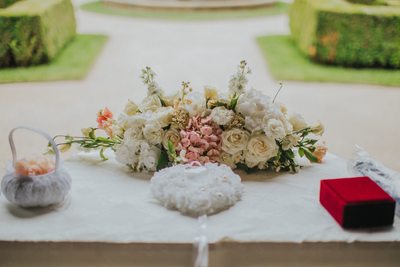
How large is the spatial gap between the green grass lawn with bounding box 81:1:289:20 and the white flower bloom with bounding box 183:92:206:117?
838 centimetres

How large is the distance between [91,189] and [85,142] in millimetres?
418

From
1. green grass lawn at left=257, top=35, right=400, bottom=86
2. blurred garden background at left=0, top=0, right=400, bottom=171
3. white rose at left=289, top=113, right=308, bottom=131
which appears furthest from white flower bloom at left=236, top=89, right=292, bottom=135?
green grass lawn at left=257, top=35, right=400, bottom=86

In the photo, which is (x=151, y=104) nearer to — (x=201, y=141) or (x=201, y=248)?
(x=201, y=141)

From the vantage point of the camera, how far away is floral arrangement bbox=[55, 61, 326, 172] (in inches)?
102

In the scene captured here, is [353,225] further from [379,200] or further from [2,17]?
[2,17]

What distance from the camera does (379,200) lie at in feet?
6.94

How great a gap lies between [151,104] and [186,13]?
8.99 meters

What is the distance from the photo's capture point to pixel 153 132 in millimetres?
2619

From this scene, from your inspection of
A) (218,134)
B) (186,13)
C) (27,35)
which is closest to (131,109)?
(218,134)

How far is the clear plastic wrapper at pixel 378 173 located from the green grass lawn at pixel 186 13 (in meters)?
8.58

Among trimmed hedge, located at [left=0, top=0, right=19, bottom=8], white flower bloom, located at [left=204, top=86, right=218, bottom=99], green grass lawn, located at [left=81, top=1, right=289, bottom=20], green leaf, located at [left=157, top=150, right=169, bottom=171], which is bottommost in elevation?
green grass lawn, located at [left=81, top=1, right=289, bottom=20]

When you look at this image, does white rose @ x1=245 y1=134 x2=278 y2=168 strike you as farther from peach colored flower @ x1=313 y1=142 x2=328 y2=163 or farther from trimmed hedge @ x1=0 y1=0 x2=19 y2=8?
trimmed hedge @ x1=0 y1=0 x2=19 y2=8

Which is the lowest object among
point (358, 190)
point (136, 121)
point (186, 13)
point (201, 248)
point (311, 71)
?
point (311, 71)

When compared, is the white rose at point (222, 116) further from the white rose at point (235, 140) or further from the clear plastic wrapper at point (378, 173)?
the clear plastic wrapper at point (378, 173)
